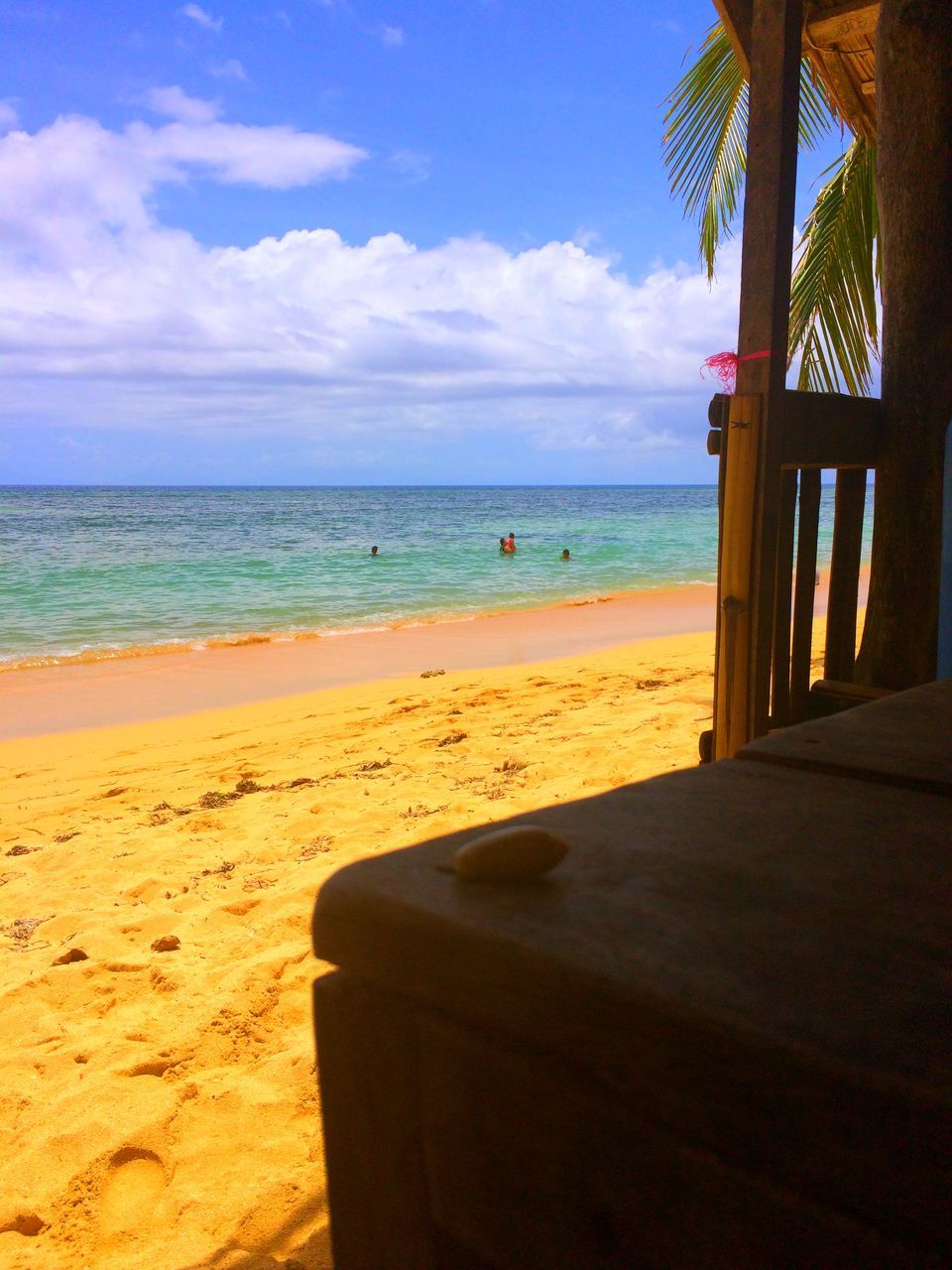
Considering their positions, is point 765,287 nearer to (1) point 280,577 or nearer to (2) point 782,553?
(2) point 782,553

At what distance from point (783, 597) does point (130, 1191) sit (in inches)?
109

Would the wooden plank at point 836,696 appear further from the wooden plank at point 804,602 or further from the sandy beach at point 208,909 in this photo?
the sandy beach at point 208,909

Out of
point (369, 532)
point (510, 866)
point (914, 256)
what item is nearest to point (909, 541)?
point (914, 256)

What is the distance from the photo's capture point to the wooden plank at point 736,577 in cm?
319

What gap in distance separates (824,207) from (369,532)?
31091 mm

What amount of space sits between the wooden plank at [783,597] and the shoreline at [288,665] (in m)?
5.74

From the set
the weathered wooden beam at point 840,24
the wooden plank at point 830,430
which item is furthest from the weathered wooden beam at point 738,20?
the wooden plank at point 830,430

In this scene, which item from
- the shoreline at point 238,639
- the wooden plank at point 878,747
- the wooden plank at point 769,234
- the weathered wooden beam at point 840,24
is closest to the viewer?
the wooden plank at point 878,747

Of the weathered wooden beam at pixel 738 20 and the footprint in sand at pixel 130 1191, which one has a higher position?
the weathered wooden beam at pixel 738 20

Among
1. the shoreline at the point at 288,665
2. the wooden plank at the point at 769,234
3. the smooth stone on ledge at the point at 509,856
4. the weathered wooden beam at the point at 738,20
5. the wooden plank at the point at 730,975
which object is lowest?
the shoreline at the point at 288,665

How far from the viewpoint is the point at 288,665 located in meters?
10.2

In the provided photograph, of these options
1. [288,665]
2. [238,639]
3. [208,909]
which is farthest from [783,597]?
[238,639]

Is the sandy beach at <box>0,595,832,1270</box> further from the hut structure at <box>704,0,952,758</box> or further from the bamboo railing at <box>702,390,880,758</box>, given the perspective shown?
the hut structure at <box>704,0,952,758</box>

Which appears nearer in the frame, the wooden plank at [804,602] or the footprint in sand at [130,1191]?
the footprint in sand at [130,1191]
